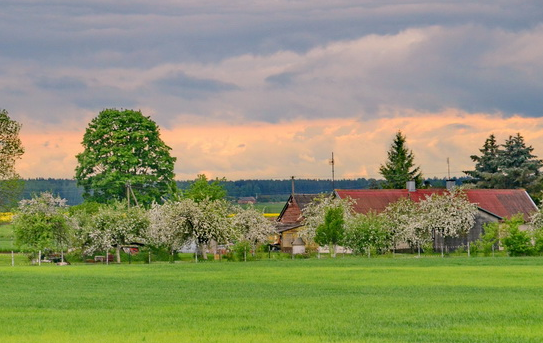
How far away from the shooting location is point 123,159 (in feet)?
352

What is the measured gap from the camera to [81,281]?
51.7m

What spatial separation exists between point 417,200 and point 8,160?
4310cm

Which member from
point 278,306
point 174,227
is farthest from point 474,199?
point 278,306

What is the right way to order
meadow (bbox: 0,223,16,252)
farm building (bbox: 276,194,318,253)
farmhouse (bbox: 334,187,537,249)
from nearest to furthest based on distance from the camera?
farmhouse (bbox: 334,187,537,249) < meadow (bbox: 0,223,16,252) < farm building (bbox: 276,194,318,253)

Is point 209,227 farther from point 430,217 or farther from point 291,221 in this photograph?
point 291,221

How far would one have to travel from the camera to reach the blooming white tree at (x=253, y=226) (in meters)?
94.2

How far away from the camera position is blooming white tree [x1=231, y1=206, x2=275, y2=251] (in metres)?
94.2

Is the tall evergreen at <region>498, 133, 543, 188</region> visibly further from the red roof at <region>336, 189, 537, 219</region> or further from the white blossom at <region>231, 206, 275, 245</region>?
the white blossom at <region>231, 206, 275, 245</region>

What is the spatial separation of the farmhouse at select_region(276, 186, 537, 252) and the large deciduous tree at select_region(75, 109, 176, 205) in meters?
14.5

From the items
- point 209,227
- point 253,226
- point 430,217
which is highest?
point 430,217

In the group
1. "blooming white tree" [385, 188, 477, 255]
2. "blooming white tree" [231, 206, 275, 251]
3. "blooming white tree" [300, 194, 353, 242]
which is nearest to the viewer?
"blooming white tree" [385, 188, 477, 255]

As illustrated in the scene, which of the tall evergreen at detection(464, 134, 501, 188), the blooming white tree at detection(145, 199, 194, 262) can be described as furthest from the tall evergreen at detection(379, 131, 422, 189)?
the blooming white tree at detection(145, 199, 194, 262)

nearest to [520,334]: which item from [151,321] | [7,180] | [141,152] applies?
[151,321]

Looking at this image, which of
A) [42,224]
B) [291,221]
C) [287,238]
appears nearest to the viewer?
[42,224]
